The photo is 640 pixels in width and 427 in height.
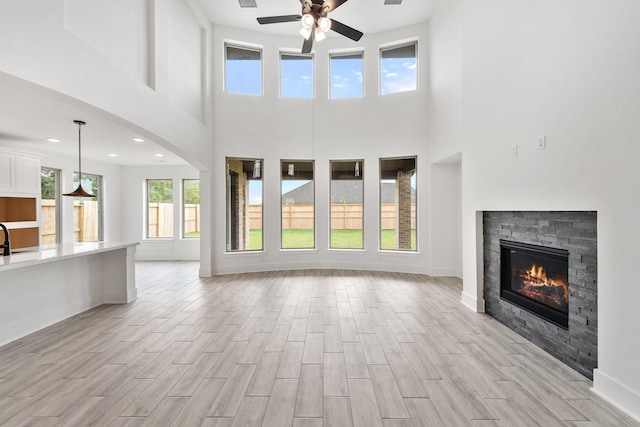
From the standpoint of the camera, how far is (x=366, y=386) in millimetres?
2461

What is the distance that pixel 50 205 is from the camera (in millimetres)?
7516

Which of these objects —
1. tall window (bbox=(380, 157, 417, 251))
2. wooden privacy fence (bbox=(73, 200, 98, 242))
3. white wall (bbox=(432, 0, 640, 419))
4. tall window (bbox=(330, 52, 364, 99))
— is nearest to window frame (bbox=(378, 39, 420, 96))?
tall window (bbox=(330, 52, 364, 99))

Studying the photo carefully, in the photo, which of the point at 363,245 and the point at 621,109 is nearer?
the point at 621,109

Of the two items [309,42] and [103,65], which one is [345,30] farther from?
[103,65]

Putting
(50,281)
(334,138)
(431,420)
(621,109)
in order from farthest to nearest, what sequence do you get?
(334,138), (50,281), (621,109), (431,420)

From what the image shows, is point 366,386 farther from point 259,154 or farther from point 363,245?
point 259,154

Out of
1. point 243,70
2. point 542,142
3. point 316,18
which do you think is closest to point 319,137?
point 243,70

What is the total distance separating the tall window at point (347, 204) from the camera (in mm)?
7285

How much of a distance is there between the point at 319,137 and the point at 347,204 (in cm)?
163

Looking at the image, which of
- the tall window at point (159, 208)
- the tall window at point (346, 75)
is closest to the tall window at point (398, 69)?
the tall window at point (346, 75)

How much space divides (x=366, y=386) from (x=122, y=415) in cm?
169

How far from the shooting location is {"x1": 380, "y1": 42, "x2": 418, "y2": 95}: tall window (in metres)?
6.92

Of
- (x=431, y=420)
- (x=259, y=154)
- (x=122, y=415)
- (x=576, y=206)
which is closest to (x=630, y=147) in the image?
(x=576, y=206)

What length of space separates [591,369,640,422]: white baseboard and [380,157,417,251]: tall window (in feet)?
15.0
